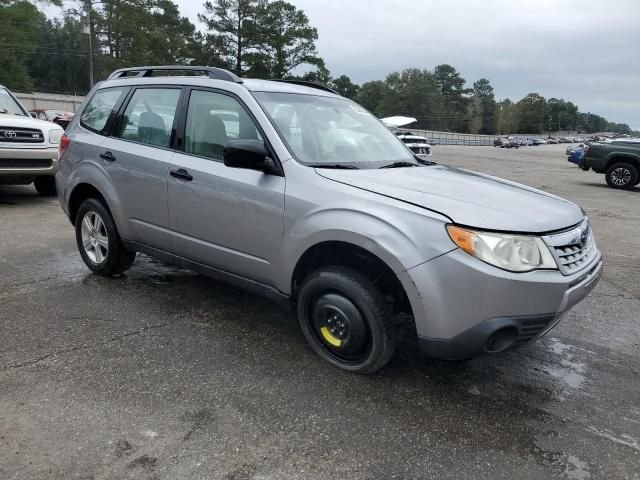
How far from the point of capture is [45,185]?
9273 millimetres

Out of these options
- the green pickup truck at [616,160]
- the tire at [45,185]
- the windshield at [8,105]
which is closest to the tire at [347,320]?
the tire at [45,185]

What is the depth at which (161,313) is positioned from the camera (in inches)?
161

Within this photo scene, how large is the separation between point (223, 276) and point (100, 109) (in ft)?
7.31

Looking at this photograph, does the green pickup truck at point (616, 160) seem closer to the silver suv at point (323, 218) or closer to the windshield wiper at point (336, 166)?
the silver suv at point (323, 218)

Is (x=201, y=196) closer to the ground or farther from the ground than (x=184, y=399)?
farther from the ground

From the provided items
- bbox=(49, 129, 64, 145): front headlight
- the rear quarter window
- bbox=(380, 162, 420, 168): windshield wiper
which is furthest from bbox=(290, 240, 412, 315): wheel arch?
bbox=(49, 129, 64, 145): front headlight

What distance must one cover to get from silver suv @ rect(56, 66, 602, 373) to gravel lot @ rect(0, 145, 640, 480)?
37 centimetres

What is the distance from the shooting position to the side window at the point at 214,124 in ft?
12.0

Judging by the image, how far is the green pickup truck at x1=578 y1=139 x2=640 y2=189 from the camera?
1430cm

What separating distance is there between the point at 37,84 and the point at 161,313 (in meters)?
99.7

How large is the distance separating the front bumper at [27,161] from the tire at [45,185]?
73cm

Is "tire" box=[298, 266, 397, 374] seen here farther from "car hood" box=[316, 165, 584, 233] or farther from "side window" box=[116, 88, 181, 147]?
Answer: "side window" box=[116, 88, 181, 147]

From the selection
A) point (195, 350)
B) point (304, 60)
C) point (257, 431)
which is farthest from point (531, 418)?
point (304, 60)

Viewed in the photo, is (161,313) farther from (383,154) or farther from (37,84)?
(37,84)
